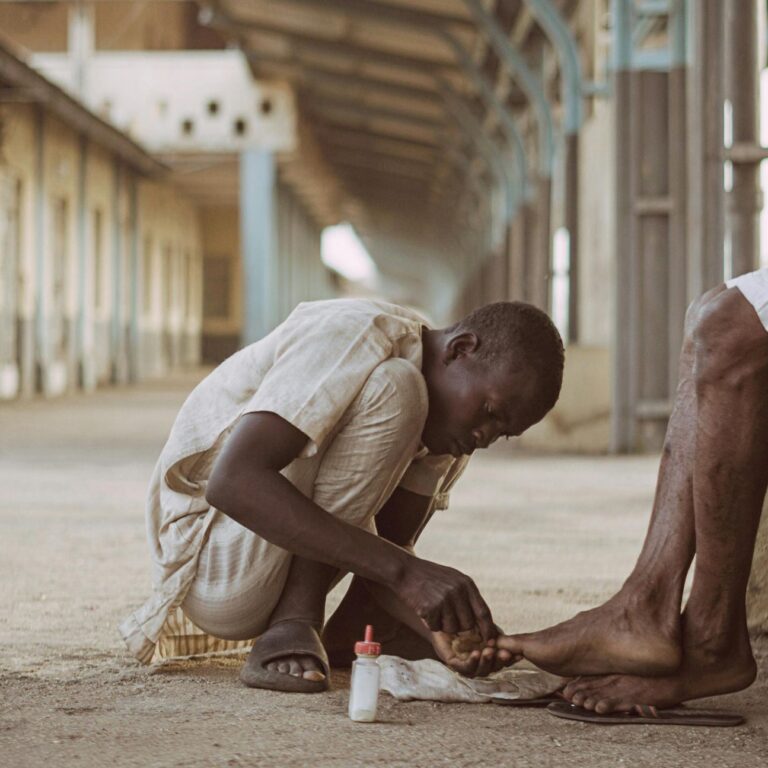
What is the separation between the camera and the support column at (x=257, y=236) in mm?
24156

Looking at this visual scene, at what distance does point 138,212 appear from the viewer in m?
25.9

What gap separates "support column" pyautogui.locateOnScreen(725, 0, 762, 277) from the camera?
6.54 m

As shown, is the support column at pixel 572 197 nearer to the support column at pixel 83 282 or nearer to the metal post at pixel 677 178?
the metal post at pixel 677 178

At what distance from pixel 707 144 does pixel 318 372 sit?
4.71 meters

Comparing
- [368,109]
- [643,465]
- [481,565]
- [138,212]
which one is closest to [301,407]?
[481,565]

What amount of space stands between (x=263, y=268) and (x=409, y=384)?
22.1 metres

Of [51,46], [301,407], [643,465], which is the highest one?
[51,46]

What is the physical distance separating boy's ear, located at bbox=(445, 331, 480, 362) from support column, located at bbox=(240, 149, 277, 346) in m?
21.2

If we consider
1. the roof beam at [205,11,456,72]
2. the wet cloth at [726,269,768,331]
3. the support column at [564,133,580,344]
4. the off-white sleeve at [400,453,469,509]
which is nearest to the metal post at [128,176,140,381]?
the roof beam at [205,11,456,72]

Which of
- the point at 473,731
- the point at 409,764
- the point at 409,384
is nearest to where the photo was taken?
the point at 409,764

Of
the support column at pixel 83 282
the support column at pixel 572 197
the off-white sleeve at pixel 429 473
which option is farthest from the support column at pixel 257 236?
the off-white sleeve at pixel 429 473

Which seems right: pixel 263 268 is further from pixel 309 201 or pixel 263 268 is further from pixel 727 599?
pixel 727 599

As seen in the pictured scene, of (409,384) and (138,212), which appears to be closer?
(409,384)

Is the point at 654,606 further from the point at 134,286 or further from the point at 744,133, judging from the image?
the point at 134,286
